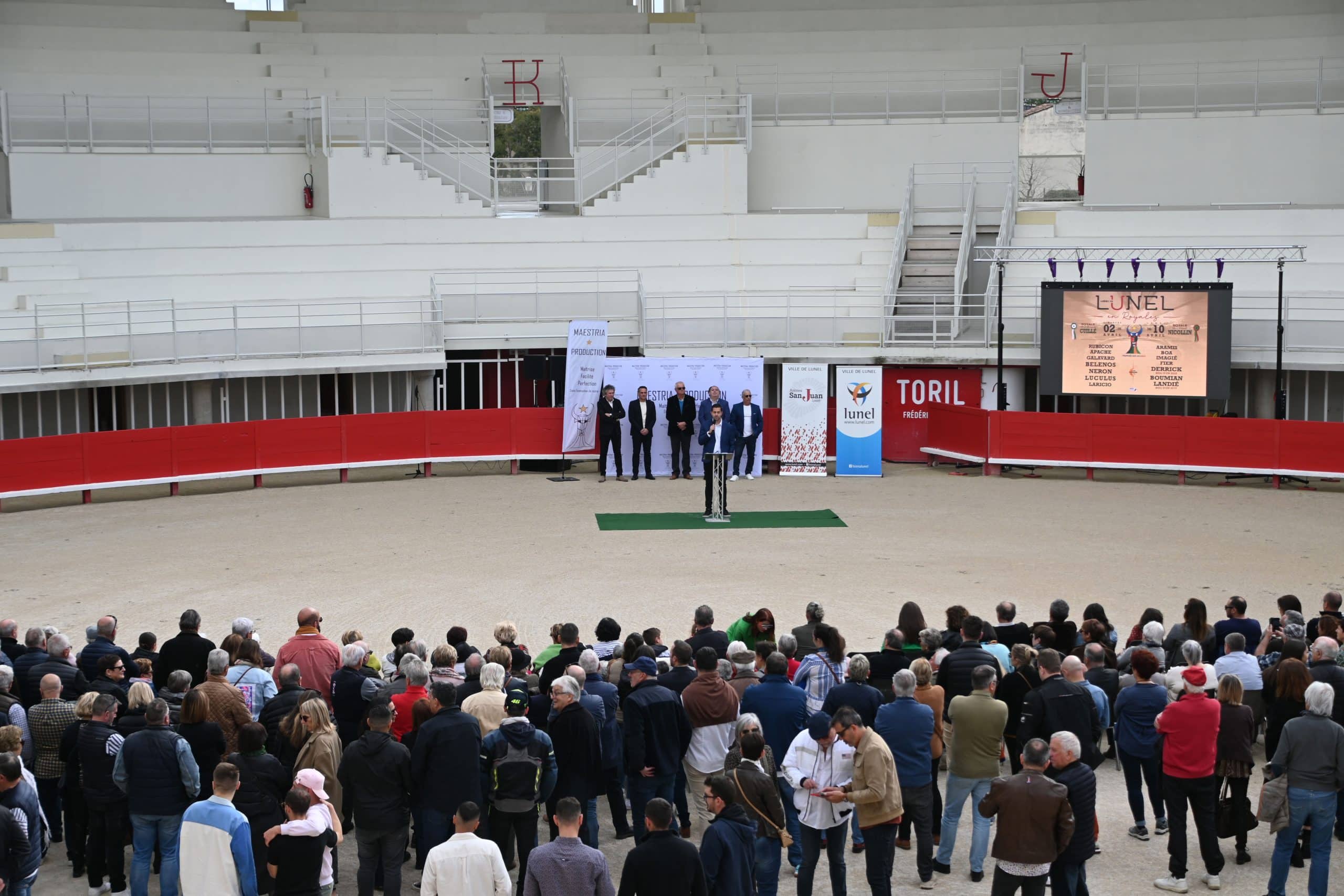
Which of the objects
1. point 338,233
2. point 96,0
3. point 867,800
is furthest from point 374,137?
point 867,800

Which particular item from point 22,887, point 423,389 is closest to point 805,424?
point 423,389

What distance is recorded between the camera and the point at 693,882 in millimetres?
7375

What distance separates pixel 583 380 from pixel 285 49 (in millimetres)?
15049

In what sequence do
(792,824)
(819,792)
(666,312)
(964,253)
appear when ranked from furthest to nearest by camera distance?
(964,253)
(666,312)
(792,824)
(819,792)

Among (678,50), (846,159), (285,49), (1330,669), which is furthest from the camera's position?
(678,50)

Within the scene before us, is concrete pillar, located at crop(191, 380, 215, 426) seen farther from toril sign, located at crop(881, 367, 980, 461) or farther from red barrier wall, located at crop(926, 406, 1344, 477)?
red barrier wall, located at crop(926, 406, 1344, 477)

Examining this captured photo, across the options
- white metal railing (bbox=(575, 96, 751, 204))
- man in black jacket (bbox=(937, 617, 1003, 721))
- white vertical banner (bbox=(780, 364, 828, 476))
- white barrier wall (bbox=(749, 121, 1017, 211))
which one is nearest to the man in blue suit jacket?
white vertical banner (bbox=(780, 364, 828, 476))

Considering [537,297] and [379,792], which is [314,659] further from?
Answer: [537,297]

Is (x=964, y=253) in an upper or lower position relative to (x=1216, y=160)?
lower

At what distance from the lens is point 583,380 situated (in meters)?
27.1

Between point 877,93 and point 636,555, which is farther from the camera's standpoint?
point 877,93

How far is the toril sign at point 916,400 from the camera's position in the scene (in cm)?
2872

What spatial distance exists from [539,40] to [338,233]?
9453mm

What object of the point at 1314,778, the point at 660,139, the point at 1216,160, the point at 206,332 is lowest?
the point at 1314,778
